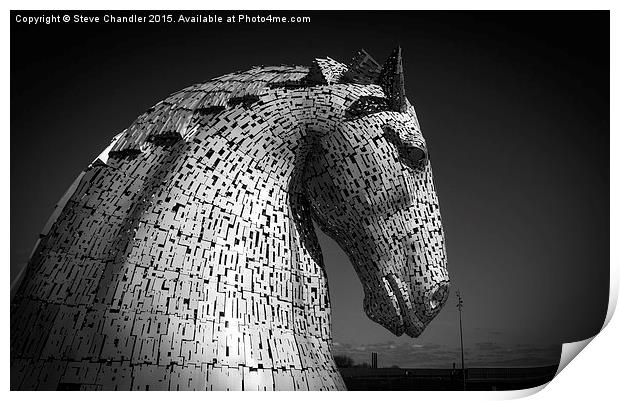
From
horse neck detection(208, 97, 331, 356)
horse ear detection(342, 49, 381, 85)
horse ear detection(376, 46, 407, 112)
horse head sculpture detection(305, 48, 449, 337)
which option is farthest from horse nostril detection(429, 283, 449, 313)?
horse ear detection(342, 49, 381, 85)

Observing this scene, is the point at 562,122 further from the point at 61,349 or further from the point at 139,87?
the point at 61,349

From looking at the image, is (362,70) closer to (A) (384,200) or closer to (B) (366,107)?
(B) (366,107)

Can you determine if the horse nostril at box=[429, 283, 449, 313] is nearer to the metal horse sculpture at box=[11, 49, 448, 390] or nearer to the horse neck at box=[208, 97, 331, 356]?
the metal horse sculpture at box=[11, 49, 448, 390]

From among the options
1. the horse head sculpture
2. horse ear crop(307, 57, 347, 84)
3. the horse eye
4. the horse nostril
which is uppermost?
horse ear crop(307, 57, 347, 84)

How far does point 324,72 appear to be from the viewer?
268cm

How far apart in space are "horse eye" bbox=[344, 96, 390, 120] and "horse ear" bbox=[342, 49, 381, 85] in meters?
0.09

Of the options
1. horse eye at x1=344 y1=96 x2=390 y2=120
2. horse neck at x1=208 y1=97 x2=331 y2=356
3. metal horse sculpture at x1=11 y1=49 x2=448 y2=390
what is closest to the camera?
metal horse sculpture at x1=11 y1=49 x2=448 y2=390

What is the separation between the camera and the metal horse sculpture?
2311mm

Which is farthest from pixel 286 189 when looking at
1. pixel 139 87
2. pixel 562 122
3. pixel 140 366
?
pixel 562 122

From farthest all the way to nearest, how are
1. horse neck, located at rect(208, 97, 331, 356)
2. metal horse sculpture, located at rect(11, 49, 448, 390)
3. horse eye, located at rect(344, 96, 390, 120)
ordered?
horse eye, located at rect(344, 96, 390, 120)
horse neck, located at rect(208, 97, 331, 356)
metal horse sculpture, located at rect(11, 49, 448, 390)

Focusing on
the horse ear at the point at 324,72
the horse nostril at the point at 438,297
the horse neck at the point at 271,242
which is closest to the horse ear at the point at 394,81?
the horse ear at the point at 324,72

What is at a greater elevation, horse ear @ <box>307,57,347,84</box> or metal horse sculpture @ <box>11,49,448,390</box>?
horse ear @ <box>307,57,347,84</box>

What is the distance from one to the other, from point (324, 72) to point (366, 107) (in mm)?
192

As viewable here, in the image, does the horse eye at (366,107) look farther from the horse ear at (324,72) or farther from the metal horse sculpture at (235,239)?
the horse ear at (324,72)
